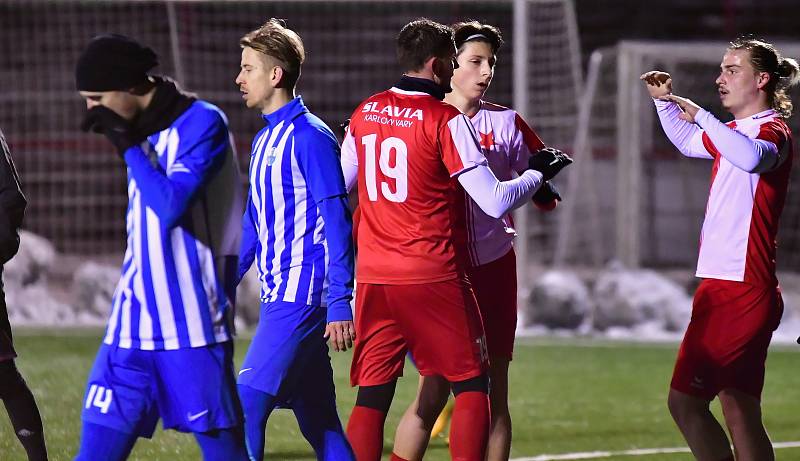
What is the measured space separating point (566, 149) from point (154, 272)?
1212 cm

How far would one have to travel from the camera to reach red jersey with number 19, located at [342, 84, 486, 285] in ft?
16.0

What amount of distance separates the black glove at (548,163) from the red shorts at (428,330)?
50cm

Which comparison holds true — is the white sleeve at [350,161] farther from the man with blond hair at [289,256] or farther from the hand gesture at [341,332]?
the hand gesture at [341,332]

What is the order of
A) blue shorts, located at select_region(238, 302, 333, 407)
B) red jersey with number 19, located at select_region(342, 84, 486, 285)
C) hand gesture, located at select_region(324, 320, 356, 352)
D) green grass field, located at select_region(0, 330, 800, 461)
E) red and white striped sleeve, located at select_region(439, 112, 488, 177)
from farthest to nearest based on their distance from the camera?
green grass field, located at select_region(0, 330, 800, 461) < red jersey with number 19, located at select_region(342, 84, 486, 285) < red and white striped sleeve, located at select_region(439, 112, 488, 177) < blue shorts, located at select_region(238, 302, 333, 407) < hand gesture, located at select_region(324, 320, 356, 352)

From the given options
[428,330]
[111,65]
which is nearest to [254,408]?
[428,330]

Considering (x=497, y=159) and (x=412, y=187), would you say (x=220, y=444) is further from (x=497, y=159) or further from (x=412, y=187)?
(x=497, y=159)

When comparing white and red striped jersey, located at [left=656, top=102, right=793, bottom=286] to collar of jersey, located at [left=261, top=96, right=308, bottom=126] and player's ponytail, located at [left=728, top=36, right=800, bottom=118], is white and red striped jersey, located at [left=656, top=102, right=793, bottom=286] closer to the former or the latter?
player's ponytail, located at [left=728, top=36, right=800, bottom=118]

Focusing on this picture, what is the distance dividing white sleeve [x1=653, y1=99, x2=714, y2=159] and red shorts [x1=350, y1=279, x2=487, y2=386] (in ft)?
4.19

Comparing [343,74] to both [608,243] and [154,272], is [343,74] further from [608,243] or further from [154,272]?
[154,272]

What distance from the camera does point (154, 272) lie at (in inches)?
153

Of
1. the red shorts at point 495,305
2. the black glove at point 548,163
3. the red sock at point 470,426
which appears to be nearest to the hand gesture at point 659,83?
the black glove at point 548,163

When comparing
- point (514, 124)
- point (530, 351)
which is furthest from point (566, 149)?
point (514, 124)

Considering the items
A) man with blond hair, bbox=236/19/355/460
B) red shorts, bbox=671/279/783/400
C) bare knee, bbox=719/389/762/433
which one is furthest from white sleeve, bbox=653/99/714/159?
man with blond hair, bbox=236/19/355/460

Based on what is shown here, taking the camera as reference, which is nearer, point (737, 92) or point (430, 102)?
point (430, 102)
